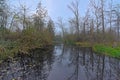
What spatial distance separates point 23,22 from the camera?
128ft

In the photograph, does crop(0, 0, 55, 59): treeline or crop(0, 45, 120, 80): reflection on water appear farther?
crop(0, 0, 55, 59): treeline

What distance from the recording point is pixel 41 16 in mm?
48875

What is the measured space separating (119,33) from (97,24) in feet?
26.1

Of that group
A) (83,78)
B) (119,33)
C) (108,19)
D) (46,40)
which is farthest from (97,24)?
(83,78)

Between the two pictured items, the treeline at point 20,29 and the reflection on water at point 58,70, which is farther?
the treeline at point 20,29

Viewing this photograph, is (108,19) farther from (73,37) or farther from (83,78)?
(83,78)

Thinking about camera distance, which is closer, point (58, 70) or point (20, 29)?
point (58, 70)

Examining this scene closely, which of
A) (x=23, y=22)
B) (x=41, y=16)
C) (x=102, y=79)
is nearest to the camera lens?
(x=102, y=79)

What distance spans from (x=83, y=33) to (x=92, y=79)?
51605 millimetres

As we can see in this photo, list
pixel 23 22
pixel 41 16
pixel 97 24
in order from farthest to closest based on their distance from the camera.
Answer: pixel 41 16 → pixel 97 24 → pixel 23 22

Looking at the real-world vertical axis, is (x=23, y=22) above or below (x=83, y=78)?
above

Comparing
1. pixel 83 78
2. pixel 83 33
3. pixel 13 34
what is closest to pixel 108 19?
pixel 83 33

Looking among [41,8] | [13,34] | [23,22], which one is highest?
[41,8]

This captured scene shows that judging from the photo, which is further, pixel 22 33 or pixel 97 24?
pixel 97 24
